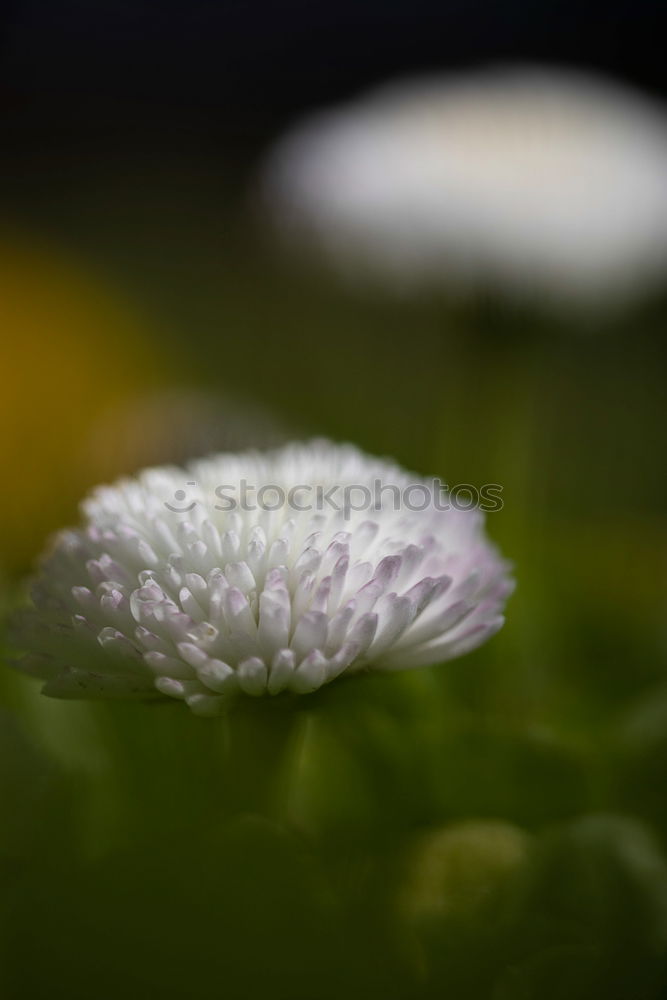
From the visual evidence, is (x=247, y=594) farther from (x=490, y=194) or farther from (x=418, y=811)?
(x=490, y=194)

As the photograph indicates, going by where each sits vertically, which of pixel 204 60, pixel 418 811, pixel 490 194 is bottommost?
pixel 418 811

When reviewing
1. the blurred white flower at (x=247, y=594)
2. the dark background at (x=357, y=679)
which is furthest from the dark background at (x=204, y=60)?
the blurred white flower at (x=247, y=594)

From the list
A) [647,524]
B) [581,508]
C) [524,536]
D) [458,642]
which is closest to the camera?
A: [458,642]

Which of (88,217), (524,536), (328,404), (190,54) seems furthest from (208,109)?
(524,536)

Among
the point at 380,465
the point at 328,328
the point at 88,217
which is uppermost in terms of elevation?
the point at 88,217

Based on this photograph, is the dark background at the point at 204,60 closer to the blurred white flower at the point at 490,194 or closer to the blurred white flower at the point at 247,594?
the blurred white flower at the point at 490,194

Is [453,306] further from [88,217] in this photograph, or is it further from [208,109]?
[208,109]

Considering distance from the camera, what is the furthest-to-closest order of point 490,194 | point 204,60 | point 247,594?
point 204,60 → point 490,194 → point 247,594

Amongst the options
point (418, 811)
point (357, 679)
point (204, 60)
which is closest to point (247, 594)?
point (357, 679)
